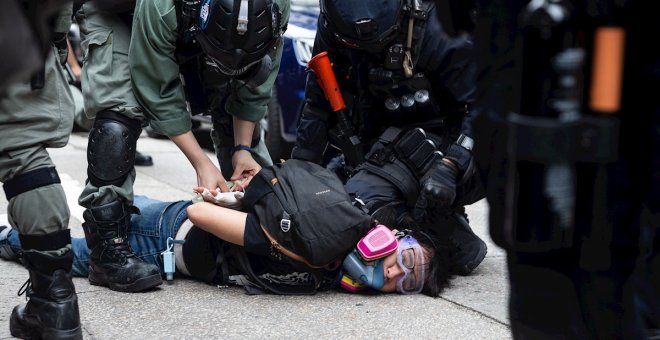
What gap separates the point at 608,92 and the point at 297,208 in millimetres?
1844

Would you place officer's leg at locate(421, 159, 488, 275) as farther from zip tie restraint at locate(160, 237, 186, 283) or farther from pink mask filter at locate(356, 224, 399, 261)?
zip tie restraint at locate(160, 237, 186, 283)

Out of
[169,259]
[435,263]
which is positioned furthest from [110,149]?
[435,263]

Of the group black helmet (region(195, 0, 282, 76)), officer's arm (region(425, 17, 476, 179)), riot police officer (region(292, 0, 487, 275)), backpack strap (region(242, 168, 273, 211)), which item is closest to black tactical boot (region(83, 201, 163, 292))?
backpack strap (region(242, 168, 273, 211))

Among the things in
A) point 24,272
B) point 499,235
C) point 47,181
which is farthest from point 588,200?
point 24,272

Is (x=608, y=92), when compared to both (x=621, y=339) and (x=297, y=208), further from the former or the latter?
(x=297, y=208)

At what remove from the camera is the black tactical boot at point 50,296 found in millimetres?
2686

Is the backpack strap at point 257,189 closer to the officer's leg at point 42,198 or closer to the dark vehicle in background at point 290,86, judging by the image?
the officer's leg at point 42,198

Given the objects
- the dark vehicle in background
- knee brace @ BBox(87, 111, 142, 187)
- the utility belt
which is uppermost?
knee brace @ BBox(87, 111, 142, 187)

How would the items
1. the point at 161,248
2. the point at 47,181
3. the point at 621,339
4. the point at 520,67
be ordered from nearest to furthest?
the point at 520,67, the point at 621,339, the point at 47,181, the point at 161,248

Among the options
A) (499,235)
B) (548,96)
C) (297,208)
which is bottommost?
(297,208)

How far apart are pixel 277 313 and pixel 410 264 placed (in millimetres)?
515

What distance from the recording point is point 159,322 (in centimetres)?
307

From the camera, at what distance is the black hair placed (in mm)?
3443

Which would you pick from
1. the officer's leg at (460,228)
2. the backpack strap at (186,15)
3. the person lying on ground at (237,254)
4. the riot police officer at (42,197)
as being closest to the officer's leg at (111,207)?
the person lying on ground at (237,254)
